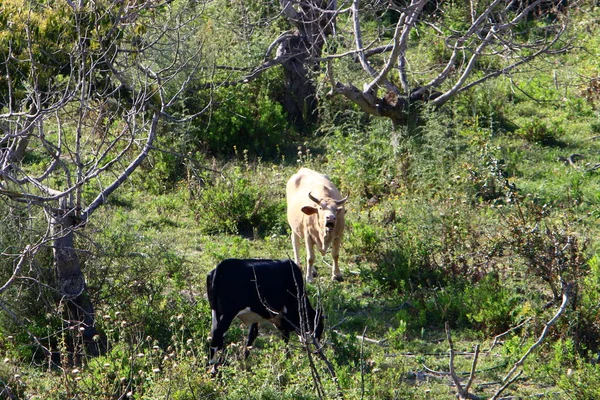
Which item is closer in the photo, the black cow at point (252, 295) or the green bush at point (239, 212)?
the black cow at point (252, 295)

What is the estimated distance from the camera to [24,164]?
1484 centimetres

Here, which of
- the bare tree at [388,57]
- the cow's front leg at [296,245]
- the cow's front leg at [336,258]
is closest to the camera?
the cow's front leg at [336,258]

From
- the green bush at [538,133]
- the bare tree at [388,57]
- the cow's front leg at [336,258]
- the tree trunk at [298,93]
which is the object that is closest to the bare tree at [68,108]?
the cow's front leg at [336,258]

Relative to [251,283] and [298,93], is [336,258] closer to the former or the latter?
[251,283]

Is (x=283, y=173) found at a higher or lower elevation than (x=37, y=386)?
higher

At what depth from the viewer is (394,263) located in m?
9.88

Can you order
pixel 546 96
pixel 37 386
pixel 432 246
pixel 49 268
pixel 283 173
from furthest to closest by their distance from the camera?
pixel 546 96, pixel 283 173, pixel 432 246, pixel 49 268, pixel 37 386

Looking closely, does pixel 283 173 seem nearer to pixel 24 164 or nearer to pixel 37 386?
pixel 24 164

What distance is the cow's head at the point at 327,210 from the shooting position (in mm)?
9953

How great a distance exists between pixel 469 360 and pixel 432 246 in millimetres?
2256

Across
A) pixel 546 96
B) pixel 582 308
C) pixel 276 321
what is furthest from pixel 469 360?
pixel 546 96

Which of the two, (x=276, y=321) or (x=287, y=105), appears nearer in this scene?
(x=276, y=321)

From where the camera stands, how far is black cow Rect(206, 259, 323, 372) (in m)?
7.70

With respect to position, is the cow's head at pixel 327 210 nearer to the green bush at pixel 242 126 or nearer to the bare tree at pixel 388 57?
the bare tree at pixel 388 57
